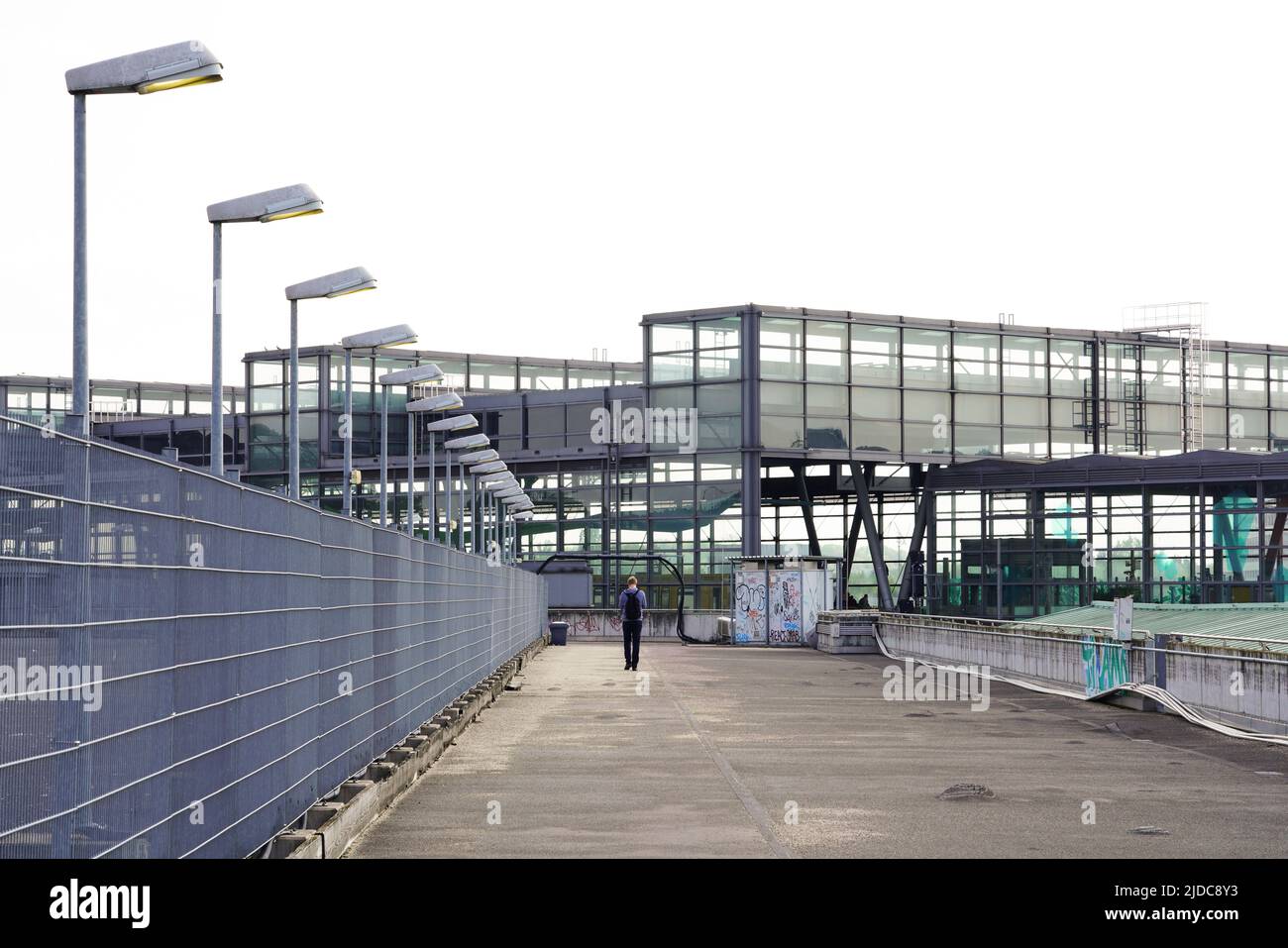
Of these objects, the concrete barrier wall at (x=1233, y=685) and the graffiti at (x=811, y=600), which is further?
the graffiti at (x=811, y=600)

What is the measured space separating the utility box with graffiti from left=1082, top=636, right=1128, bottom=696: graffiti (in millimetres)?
26692

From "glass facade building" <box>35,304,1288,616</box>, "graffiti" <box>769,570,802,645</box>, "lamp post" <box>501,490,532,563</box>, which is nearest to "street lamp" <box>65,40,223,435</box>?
"lamp post" <box>501,490,532,563</box>

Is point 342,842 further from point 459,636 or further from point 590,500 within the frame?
point 590,500

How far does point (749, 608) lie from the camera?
183 ft

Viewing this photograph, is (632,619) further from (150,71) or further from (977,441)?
(977,441)

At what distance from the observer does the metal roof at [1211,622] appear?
22.8 meters

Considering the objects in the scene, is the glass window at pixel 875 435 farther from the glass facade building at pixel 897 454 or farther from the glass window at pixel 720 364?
the glass window at pixel 720 364

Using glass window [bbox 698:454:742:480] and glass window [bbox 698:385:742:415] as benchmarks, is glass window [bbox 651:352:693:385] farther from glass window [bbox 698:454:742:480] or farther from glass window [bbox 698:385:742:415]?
glass window [bbox 698:454:742:480]

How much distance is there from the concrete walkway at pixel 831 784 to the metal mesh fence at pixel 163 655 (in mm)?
1314

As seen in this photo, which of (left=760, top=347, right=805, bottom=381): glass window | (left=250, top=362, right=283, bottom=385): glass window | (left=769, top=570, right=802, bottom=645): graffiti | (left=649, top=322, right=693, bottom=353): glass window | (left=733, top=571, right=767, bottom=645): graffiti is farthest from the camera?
(left=250, top=362, right=283, bottom=385): glass window

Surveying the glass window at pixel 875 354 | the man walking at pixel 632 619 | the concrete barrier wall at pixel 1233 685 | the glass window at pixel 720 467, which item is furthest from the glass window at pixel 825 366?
the concrete barrier wall at pixel 1233 685

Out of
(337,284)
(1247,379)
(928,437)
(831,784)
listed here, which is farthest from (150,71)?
(1247,379)

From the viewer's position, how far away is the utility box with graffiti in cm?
5497

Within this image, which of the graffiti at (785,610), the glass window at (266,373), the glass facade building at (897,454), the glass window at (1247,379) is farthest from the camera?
the glass window at (266,373)
